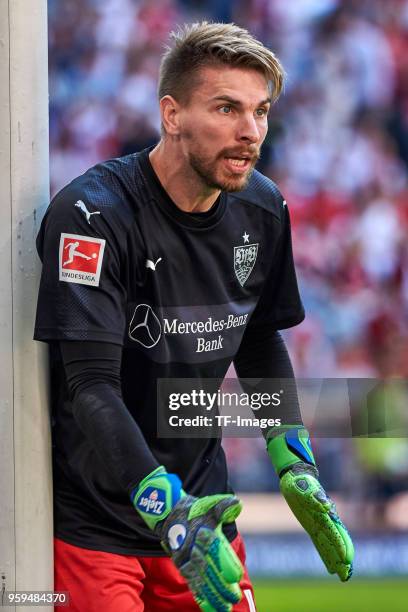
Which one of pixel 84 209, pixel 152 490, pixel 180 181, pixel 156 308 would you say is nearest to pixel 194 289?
pixel 156 308

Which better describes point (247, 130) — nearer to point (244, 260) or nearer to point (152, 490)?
point (244, 260)

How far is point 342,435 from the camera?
550cm

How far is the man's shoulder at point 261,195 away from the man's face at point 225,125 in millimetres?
215

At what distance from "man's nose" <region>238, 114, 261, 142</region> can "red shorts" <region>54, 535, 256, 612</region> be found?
1006mm

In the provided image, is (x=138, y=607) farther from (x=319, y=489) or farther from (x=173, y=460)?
(x=319, y=489)

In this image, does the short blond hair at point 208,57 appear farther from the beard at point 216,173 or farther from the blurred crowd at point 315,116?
the blurred crowd at point 315,116

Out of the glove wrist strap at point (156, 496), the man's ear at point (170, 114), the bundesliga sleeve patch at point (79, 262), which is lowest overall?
the glove wrist strap at point (156, 496)

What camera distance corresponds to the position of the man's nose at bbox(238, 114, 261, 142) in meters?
2.41

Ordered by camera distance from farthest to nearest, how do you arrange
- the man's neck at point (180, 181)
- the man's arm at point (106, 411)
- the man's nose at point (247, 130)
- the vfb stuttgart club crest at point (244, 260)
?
the vfb stuttgart club crest at point (244, 260) → the man's neck at point (180, 181) → the man's nose at point (247, 130) → the man's arm at point (106, 411)

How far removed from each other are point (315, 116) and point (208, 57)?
4.06 m

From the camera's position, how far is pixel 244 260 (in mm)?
2668

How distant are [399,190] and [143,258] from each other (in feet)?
13.9

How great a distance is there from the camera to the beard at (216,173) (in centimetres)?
245

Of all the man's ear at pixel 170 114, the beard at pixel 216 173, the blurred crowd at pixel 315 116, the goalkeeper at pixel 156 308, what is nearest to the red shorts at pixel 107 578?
the goalkeeper at pixel 156 308
